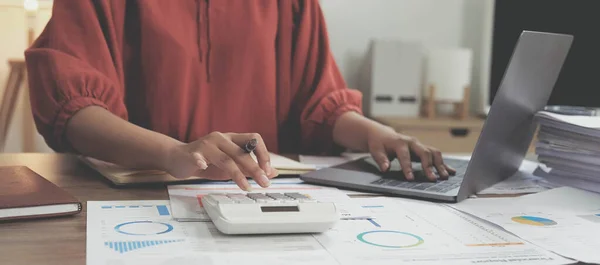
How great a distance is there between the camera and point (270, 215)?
0.60m

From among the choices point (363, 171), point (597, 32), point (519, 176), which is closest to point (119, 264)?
point (363, 171)

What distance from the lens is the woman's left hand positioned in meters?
0.93

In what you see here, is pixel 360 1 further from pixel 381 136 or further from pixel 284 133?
pixel 381 136

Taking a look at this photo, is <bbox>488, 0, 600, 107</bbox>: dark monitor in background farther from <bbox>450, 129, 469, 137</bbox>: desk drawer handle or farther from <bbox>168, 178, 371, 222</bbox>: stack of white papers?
<bbox>168, 178, 371, 222</bbox>: stack of white papers

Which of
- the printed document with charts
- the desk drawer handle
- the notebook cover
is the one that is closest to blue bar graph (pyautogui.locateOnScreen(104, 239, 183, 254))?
the printed document with charts

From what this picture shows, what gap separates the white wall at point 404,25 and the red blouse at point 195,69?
5.37 ft

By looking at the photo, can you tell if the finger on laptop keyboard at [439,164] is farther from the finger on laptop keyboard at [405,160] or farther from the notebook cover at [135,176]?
the notebook cover at [135,176]

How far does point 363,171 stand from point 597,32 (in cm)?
158

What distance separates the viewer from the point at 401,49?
2.77m

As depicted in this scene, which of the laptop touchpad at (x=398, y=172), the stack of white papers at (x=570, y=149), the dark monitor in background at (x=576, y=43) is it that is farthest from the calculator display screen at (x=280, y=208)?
the dark monitor in background at (x=576, y=43)

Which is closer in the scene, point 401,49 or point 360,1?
point 401,49

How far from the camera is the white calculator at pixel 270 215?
591mm

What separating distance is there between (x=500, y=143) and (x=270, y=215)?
43 centimetres

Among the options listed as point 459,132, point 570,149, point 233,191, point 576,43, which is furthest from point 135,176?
point 459,132
